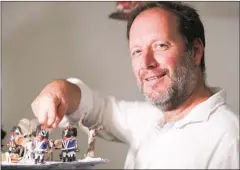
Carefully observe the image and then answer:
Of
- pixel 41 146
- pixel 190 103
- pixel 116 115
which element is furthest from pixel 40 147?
pixel 190 103

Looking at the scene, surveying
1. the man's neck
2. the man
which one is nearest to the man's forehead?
the man

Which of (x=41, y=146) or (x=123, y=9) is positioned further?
(x=123, y=9)

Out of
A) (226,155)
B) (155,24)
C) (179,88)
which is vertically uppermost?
(155,24)

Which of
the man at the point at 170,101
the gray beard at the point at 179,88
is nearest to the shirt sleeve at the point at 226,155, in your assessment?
the man at the point at 170,101

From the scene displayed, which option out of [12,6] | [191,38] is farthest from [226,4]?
[12,6]

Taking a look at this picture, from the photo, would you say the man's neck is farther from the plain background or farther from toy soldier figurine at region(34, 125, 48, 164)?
toy soldier figurine at region(34, 125, 48, 164)

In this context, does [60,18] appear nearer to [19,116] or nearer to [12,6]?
[12,6]

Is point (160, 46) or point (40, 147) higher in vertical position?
point (160, 46)

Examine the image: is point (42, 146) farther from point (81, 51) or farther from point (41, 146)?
point (81, 51)
